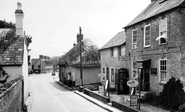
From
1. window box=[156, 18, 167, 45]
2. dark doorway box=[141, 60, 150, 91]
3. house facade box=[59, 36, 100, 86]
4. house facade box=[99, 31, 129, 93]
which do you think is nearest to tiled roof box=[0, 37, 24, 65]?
house facade box=[99, 31, 129, 93]

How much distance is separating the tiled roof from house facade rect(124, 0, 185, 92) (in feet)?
30.4

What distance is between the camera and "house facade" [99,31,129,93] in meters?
21.4

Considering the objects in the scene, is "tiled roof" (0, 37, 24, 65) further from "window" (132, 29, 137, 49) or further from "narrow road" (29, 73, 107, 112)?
"window" (132, 29, 137, 49)

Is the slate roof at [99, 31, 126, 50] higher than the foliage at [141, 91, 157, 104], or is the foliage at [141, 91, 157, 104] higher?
the slate roof at [99, 31, 126, 50]

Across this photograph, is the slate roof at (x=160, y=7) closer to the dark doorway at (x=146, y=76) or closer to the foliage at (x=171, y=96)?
the dark doorway at (x=146, y=76)

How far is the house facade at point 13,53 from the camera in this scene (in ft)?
53.5

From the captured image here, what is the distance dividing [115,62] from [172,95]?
12360mm

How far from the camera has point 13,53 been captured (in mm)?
17250

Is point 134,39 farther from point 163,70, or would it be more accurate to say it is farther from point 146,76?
point 163,70

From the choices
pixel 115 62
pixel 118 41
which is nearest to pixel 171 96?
pixel 115 62

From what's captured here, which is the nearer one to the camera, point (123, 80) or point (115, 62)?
point (123, 80)

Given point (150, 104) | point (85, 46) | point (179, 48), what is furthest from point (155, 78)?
point (85, 46)

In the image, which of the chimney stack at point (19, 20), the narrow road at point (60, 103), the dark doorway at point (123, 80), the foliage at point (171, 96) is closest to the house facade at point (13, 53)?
the chimney stack at point (19, 20)

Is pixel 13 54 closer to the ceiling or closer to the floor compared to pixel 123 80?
closer to the ceiling
